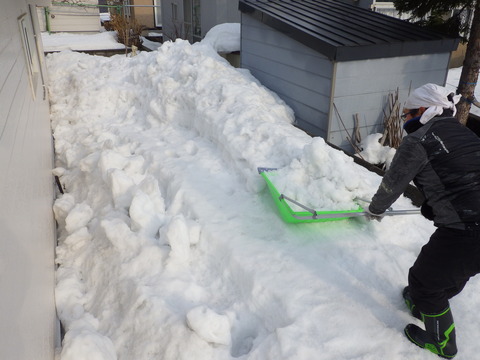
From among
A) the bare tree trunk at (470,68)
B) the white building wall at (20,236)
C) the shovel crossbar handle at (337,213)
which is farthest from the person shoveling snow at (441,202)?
the bare tree trunk at (470,68)

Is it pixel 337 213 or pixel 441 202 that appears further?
pixel 337 213

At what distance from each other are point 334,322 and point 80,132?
16.3 feet

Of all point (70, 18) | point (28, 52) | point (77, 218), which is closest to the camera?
point (77, 218)

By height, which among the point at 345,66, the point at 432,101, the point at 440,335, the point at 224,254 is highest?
the point at 432,101

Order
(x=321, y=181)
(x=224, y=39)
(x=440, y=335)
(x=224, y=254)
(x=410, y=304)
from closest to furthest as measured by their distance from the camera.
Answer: (x=440, y=335) → (x=410, y=304) → (x=224, y=254) → (x=321, y=181) → (x=224, y=39)

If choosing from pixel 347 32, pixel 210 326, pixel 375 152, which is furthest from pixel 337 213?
pixel 347 32

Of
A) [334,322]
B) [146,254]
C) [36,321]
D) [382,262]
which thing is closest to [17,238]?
[36,321]

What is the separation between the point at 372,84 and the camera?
577 cm

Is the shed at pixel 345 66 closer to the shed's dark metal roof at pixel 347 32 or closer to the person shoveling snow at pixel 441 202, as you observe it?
the shed's dark metal roof at pixel 347 32

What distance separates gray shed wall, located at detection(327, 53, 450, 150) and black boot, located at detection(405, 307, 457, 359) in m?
3.58

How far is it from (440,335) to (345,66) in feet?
12.8

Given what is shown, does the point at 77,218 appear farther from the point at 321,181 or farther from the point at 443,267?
the point at 443,267

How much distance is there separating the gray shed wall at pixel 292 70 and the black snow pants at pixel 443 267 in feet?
11.4

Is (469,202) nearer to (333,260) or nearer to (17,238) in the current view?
(333,260)
